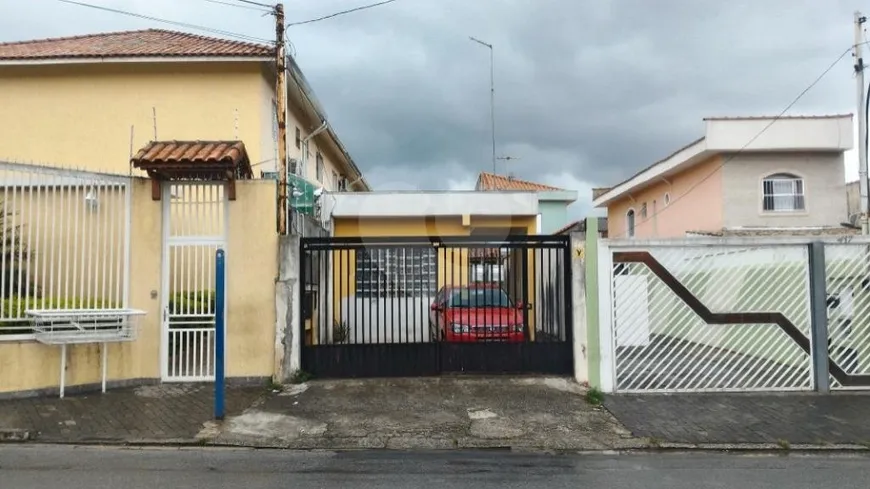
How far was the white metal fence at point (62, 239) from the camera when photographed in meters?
8.16

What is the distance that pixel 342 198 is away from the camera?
16000 mm

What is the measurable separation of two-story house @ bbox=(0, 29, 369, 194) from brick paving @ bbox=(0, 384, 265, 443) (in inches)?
247

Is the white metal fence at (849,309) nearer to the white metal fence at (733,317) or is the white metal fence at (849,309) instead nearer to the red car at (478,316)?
the white metal fence at (733,317)

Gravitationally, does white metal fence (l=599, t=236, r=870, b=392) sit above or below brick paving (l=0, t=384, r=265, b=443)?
above

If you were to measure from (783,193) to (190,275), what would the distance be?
18.6 metres

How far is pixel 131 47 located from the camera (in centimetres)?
1423

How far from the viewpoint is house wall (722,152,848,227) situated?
63.6 ft

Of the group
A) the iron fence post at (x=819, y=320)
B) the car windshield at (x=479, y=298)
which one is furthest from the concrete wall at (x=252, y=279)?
the iron fence post at (x=819, y=320)

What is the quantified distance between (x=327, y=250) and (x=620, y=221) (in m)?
22.9

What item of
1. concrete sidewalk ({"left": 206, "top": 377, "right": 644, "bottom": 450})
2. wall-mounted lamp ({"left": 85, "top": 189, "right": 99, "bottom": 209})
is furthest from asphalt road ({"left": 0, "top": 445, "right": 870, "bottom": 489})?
wall-mounted lamp ({"left": 85, "top": 189, "right": 99, "bottom": 209})

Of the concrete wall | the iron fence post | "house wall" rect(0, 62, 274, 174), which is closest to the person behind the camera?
the iron fence post

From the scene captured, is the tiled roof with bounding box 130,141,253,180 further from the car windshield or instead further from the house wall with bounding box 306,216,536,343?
the car windshield

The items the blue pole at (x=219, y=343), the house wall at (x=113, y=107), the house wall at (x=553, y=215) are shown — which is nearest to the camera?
the blue pole at (x=219, y=343)

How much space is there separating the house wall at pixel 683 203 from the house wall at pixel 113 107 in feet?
37.5
